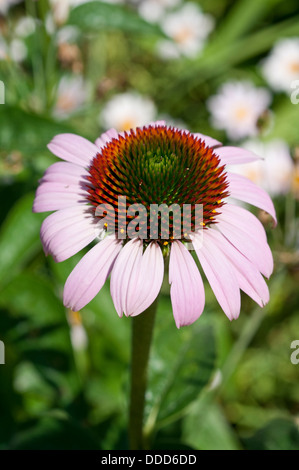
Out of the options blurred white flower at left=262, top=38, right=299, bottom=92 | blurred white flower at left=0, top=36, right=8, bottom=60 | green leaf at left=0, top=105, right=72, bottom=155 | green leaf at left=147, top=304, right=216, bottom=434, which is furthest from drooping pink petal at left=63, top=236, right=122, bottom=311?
blurred white flower at left=262, top=38, right=299, bottom=92

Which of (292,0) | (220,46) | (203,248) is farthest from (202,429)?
(292,0)

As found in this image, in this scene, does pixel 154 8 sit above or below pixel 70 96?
above

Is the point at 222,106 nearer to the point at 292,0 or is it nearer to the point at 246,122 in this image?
the point at 246,122

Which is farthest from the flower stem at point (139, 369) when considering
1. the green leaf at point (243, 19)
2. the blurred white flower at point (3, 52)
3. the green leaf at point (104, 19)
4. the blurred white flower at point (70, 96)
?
the green leaf at point (243, 19)

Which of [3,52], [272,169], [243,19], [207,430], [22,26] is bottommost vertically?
[207,430]

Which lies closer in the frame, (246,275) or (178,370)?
(246,275)

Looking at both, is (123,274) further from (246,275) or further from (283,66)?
(283,66)

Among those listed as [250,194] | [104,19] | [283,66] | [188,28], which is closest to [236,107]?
[283,66]
